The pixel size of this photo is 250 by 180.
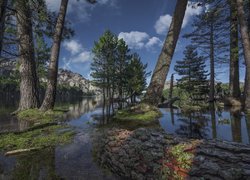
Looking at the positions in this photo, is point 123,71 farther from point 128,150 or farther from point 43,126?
point 128,150

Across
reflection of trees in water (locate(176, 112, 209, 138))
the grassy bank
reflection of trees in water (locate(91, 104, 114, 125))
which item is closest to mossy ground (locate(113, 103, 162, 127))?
reflection of trees in water (locate(91, 104, 114, 125))

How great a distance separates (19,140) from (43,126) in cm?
172

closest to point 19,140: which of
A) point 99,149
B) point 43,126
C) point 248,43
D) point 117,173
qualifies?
point 43,126

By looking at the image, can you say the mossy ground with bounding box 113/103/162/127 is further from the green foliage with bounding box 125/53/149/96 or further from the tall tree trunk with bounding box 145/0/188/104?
the green foliage with bounding box 125/53/149/96

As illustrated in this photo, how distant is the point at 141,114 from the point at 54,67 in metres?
5.09

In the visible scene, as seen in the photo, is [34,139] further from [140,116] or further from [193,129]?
[193,129]

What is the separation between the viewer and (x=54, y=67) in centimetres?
975

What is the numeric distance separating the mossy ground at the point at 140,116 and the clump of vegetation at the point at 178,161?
11.9 ft

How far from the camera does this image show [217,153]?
2.40 meters

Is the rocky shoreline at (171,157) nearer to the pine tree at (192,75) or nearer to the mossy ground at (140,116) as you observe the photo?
the mossy ground at (140,116)

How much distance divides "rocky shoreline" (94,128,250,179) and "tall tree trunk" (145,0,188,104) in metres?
4.80

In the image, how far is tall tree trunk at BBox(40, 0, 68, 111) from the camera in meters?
9.44

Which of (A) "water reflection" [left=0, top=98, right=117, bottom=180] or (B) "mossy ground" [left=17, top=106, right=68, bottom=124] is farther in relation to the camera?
(B) "mossy ground" [left=17, top=106, right=68, bottom=124]

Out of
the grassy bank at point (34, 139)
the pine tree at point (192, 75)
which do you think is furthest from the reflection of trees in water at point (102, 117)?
the pine tree at point (192, 75)
